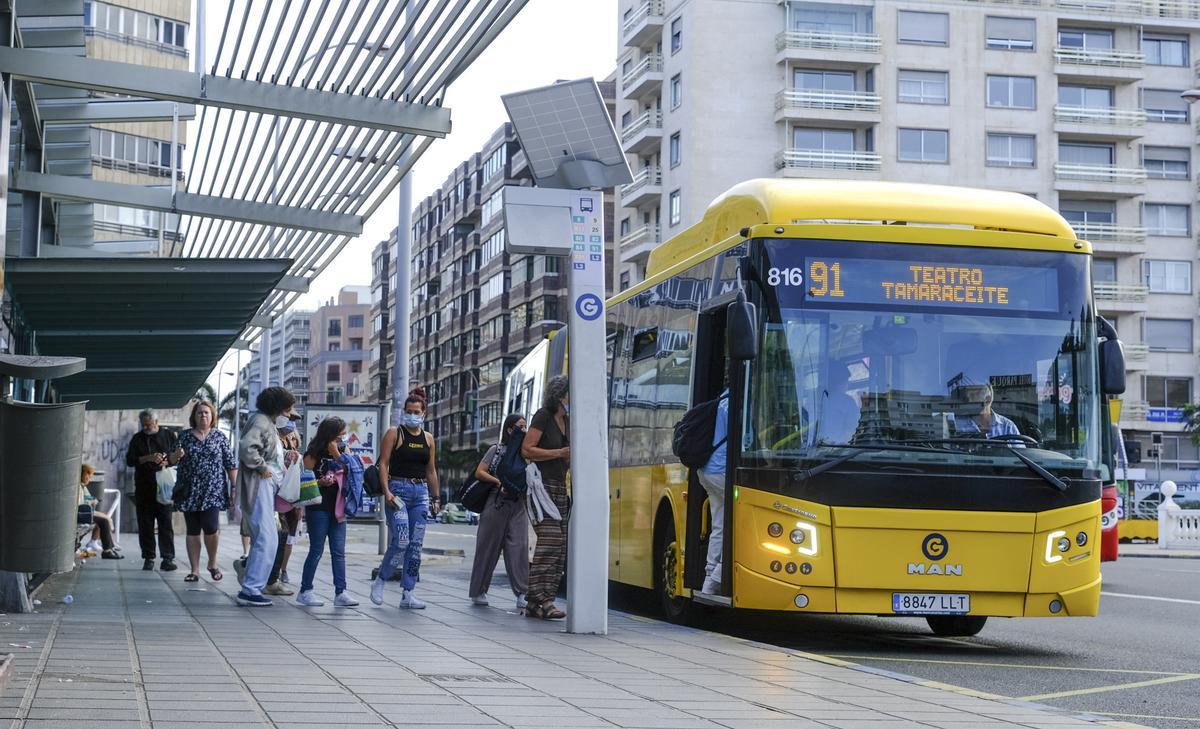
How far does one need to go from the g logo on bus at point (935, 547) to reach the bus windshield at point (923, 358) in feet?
1.77

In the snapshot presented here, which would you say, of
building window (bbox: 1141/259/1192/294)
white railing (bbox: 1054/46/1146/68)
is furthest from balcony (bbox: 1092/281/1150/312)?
white railing (bbox: 1054/46/1146/68)

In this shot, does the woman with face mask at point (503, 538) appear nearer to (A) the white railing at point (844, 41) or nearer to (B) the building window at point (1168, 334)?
(A) the white railing at point (844, 41)

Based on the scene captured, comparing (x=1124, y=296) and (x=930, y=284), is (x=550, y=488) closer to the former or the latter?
(x=930, y=284)

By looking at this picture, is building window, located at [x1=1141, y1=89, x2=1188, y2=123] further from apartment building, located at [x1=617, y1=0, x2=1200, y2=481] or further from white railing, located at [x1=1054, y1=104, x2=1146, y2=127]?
white railing, located at [x1=1054, y1=104, x2=1146, y2=127]

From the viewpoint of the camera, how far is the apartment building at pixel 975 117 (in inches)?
2714

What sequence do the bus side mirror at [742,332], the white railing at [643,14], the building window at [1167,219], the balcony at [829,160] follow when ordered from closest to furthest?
the bus side mirror at [742,332]
the balcony at [829,160]
the white railing at [643,14]
the building window at [1167,219]

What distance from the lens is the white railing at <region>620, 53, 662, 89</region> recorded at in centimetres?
7250

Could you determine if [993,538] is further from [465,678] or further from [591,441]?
[465,678]

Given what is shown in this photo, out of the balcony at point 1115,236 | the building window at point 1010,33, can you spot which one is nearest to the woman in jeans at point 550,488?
the building window at point 1010,33

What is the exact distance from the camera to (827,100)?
69312mm

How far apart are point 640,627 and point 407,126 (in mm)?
4606

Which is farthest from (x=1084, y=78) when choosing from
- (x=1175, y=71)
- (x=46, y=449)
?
(x=46, y=449)

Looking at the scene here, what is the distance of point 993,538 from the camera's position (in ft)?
37.8

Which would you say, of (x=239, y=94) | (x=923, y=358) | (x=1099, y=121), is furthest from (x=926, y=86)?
(x=923, y=358)
